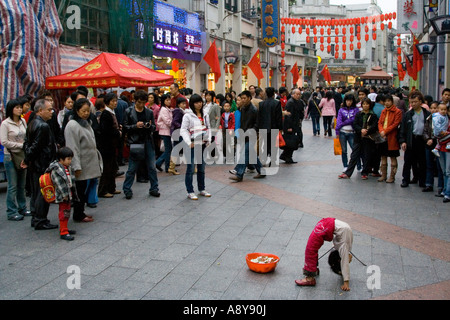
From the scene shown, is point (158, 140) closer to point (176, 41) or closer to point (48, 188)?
point (48, 188)

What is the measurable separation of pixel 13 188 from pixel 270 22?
990 inches

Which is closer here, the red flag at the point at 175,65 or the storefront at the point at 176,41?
the storefront at the point at 176,41

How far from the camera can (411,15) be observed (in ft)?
73.0

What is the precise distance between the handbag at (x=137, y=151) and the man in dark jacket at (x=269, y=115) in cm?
328

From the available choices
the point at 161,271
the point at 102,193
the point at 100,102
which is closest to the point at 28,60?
the point at 100,102

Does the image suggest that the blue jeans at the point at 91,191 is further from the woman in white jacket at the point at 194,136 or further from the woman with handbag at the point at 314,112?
the woman with handbag at the point at 314,112

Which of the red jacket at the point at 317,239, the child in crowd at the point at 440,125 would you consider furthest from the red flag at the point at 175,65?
the red jacket at the point at 317,239

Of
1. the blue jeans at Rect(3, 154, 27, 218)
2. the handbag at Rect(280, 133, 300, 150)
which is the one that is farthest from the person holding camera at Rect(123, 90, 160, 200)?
the handbag at Rect(280, 133, 300, 150)

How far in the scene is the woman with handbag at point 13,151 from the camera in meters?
7.07

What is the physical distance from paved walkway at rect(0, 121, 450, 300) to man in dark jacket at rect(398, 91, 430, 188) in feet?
1.44

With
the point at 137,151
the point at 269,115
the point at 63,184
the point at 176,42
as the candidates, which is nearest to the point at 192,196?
the point at 137,151

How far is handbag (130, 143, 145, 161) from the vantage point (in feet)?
27.9

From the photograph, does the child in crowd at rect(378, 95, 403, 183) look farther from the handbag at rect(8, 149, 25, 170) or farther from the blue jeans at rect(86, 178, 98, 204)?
the handbag at rect(8, 149, 25, 170)
